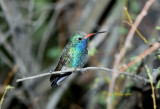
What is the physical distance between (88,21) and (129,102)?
8.00ft

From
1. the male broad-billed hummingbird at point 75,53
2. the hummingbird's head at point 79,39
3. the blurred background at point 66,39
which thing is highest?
the hummingbird's head at point 79,39

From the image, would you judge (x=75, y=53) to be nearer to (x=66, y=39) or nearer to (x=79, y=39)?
(x=79, y=39)

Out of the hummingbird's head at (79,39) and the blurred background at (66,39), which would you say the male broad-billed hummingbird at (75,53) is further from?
the blurred background at (66,39)

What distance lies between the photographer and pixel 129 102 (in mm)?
3635

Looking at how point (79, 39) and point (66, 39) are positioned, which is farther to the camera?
point (66, 39)

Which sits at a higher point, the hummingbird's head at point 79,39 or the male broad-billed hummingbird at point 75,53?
the hummingbird's head at point 79,39

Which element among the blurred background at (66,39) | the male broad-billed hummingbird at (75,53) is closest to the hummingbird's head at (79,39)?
the male broad-billed hummingbird at (75,53)

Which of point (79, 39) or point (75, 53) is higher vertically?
point (79, 39)

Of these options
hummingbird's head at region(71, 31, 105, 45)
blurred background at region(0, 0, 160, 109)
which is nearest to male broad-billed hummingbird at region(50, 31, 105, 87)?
hummingbird's head at region(71, 31, 105, 45)

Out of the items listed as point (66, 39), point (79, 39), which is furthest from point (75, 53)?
point (66, 39)

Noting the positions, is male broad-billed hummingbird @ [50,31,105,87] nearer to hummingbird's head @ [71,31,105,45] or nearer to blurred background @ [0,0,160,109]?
hummingbird's head @ [71,31,105,45]

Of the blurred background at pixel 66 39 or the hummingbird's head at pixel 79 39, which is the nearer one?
the hummingbird's head at pixel 79 39

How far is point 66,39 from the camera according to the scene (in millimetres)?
6309

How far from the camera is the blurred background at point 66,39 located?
13.2ft
